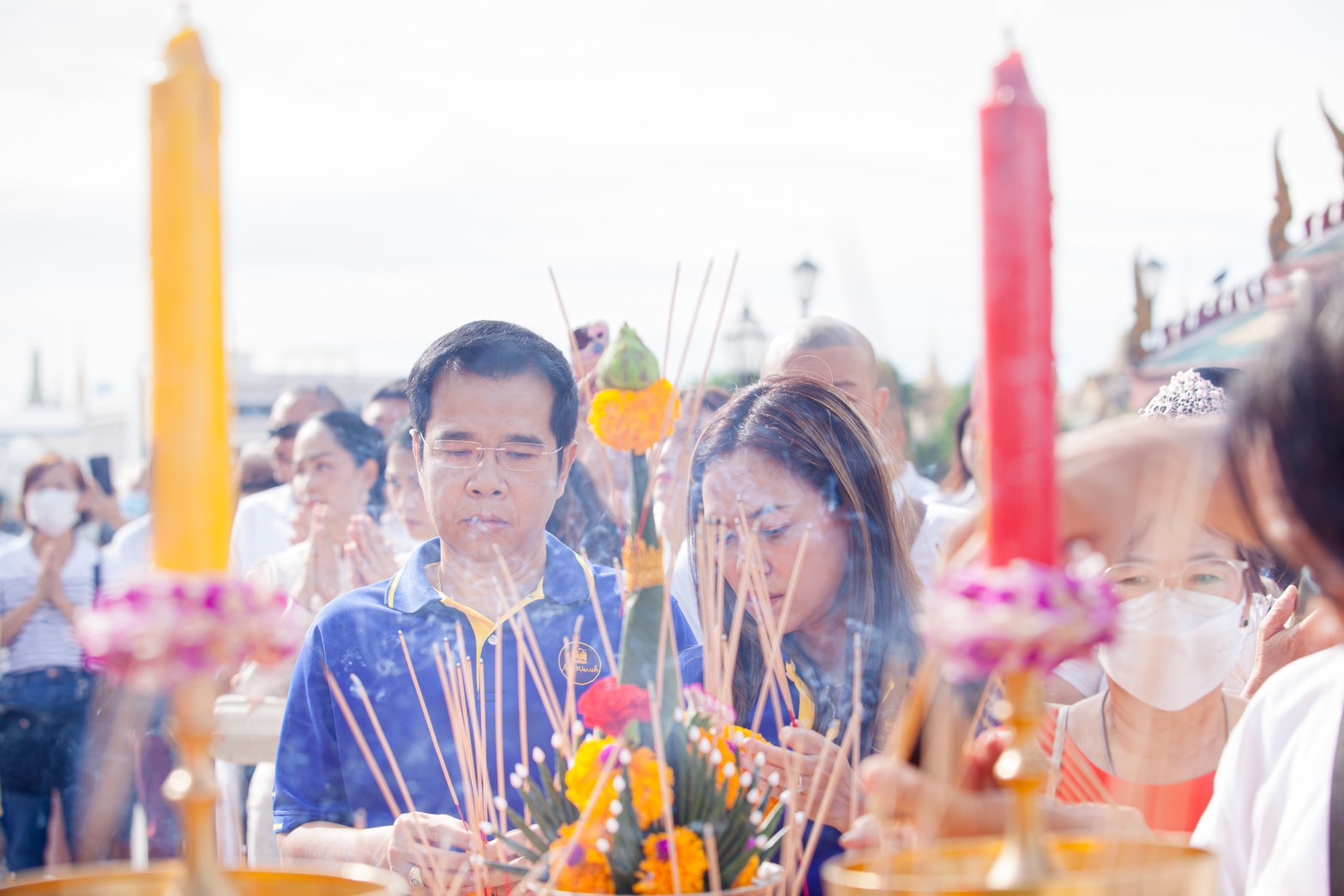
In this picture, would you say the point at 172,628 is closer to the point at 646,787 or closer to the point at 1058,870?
the point at 1058,870

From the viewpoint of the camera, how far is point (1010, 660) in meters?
0.75

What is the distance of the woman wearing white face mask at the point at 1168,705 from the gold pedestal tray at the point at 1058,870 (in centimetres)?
153

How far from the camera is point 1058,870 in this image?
82 cm

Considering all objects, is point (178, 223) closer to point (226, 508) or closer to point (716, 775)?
point (226, 508)

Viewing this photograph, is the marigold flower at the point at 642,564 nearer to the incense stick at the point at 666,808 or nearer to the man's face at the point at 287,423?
the incense stick at the point at 666,808

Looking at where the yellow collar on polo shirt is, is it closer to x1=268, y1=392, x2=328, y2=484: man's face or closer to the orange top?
the orange top

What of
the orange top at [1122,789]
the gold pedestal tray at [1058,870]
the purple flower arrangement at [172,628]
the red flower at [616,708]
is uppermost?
the purple flower arrangement at [172,628]

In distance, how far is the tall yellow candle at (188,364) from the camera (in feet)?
2.61

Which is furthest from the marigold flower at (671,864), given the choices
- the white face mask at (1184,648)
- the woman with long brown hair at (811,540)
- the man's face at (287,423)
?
the man's face at (287,423)

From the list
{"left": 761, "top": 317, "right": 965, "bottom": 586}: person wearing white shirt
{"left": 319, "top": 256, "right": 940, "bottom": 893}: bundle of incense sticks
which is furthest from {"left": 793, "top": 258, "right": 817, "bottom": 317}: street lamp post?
{"left": 319, "top": 256, "right": 940, "bottom": 893}: bundle of incense sticks

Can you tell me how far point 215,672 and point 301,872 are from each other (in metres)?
0.21

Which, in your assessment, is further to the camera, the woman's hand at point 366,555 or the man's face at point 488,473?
the woman's hand at point 366,555

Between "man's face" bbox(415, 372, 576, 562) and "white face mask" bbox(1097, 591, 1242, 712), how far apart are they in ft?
3.79

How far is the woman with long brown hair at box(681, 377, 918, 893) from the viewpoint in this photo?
2455 millimetres
